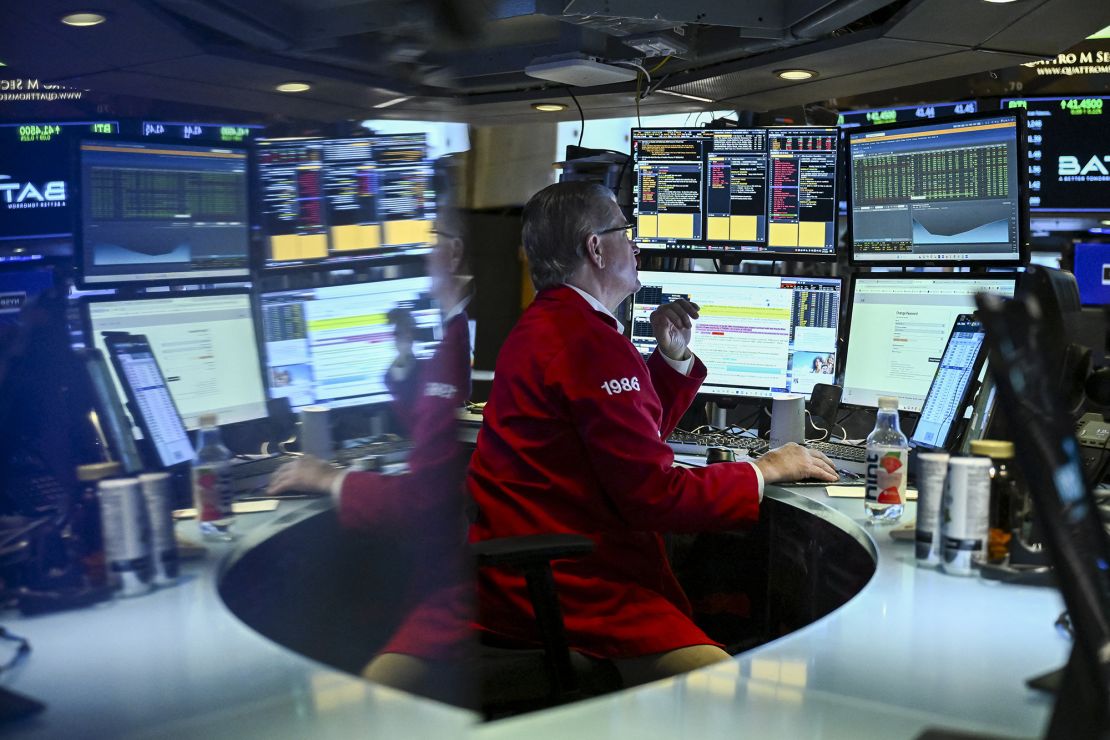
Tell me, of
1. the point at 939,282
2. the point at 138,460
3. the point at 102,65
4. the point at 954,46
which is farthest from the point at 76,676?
the point at 954,46

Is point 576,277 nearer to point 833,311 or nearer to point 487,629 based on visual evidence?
point 487,629

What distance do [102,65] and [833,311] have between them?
97.1 inches

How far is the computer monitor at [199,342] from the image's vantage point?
1.47 ft

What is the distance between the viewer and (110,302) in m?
0.45

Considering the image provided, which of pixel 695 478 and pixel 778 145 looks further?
pixel 778 145

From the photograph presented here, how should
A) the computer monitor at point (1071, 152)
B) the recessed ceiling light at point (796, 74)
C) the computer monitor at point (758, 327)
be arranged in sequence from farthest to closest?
the computer monitor at point (1071, 152) → the computer monitor at point (758, 327) → the recessed ceiling light at point (796, 74)

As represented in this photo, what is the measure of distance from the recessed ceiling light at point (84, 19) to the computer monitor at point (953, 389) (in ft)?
6.66

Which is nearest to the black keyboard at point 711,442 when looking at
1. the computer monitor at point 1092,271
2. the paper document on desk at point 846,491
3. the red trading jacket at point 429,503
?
the paper document on desk at point 846,491

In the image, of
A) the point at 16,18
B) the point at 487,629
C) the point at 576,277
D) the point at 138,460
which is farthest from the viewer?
the point at 576,277

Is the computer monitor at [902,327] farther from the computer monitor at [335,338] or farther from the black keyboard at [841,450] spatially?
the computer monitor at [335,338]

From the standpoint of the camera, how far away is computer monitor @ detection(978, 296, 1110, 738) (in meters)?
0.83

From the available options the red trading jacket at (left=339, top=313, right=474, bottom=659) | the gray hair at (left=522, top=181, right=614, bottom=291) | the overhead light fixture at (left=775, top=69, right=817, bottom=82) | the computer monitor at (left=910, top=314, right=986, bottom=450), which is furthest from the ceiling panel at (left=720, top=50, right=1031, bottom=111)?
the red trading jacket at (left=339, top=313, right=474, bottom=659)

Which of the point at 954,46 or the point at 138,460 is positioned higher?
the point at 954,46

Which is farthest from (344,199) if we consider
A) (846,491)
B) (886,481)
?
(846,491)
